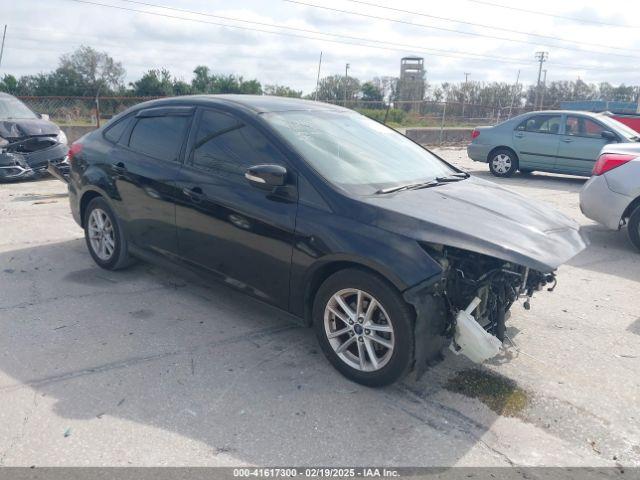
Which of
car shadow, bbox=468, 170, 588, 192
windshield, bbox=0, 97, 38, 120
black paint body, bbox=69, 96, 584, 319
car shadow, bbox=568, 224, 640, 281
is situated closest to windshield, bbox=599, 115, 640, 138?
car shadow, bbox=468, 170, 588, 192

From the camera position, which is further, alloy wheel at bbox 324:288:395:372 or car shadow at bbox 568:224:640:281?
car shadow at bbox 568:224:640:281

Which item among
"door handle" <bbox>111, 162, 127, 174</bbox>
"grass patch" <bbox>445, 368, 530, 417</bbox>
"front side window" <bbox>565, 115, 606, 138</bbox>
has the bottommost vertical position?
"grass patch" <bbox>445, 368, 530, 417</bbox>

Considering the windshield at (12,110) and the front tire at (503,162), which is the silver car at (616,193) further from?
the windshield at (12,110)

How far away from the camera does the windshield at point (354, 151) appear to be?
3936mm

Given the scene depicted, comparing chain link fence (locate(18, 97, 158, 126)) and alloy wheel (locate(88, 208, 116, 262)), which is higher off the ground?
chain link fence (locate(18, 97, 158, 126))

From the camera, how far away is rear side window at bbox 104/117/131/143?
5344 millimetres

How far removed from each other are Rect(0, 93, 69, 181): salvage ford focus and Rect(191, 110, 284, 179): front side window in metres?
7.08

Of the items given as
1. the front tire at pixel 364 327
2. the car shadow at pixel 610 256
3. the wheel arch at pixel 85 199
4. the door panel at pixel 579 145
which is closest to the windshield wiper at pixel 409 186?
the front tire at pixel 364 327

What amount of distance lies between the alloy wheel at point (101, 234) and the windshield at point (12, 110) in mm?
6996

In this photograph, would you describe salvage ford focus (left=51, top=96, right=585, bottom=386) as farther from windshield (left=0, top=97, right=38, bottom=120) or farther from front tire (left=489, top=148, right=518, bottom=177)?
front tire (left=489, top=148, right=518, bottom=177)

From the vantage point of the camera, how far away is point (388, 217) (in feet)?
11.4

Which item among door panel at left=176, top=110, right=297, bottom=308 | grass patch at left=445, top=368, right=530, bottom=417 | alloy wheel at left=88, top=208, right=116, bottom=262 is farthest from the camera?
alloy wheel at left=88, top=208, right=116, bottom=262

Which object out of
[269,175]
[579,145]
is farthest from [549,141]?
[269,175]

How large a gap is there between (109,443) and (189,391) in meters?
0.62
